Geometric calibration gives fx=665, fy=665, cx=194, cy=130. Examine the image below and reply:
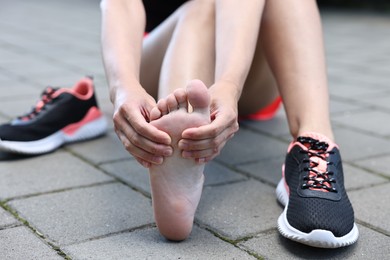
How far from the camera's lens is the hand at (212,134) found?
118cm

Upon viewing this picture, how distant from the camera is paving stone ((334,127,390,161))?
2.01 metres

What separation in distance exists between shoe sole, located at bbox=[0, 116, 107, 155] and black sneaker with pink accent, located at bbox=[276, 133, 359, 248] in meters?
0.72

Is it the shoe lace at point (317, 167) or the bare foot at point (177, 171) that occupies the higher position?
the bare foot at point (177, 171)

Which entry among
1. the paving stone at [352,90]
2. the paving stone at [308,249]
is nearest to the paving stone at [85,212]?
the paving stone at [308,249]

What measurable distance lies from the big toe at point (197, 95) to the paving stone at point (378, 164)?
835 mm

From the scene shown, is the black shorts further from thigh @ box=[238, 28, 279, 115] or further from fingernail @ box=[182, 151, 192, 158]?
fingernail @ box=[182, 151, 192, 158]

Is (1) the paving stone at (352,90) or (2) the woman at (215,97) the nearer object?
(2) the woman at (215,97)

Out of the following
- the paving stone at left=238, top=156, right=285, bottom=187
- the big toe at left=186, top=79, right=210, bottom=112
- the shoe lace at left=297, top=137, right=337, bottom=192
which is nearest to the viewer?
the big toe at left=186, top=79, right=210, bottom=112

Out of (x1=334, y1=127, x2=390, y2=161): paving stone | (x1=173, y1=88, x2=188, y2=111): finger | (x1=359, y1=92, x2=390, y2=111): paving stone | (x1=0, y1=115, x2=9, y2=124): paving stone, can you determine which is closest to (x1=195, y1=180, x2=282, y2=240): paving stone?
(x1=173, y1=88, x2=188, y2=111): finger

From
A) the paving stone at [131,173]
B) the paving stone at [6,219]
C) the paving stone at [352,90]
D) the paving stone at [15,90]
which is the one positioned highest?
the paving stone at [6,219]

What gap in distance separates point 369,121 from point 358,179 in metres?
0.70

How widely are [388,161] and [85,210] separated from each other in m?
0.93

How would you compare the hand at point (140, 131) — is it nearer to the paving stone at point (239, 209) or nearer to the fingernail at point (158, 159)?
the fingernail at point (158, 159)

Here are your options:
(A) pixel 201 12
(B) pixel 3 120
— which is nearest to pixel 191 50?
(A) pixel 201 12
